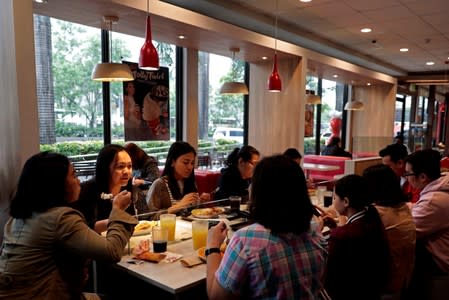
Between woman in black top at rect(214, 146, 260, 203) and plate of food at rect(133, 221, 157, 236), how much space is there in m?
1.10

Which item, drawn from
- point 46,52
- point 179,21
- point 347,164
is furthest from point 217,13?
point 347,164

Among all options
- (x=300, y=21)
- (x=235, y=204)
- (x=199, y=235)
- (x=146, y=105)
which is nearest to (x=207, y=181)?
(x=146, y=105)

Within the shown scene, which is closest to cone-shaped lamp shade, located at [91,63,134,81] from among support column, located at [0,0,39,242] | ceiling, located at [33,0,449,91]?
ceiling, located at [33,0,449,91]

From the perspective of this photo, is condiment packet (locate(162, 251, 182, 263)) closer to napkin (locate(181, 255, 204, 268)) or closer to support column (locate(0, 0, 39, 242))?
napkin (locate(181, 255, 204, 268))

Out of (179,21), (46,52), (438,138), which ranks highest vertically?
(179,21)

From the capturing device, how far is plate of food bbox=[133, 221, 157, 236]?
7.09ft

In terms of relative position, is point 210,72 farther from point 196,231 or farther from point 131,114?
point 196,231

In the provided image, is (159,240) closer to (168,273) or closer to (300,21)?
(168,273)

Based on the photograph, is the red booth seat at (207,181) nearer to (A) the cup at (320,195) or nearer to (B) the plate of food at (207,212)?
(A) the cup at (320,195)

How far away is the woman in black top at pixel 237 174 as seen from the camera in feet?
11.1

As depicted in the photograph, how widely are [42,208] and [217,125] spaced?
545 centimetres

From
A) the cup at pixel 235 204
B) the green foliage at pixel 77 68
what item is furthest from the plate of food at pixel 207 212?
the green foliage at pixel 77 68

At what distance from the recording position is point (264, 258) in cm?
122

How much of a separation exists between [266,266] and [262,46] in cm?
437
